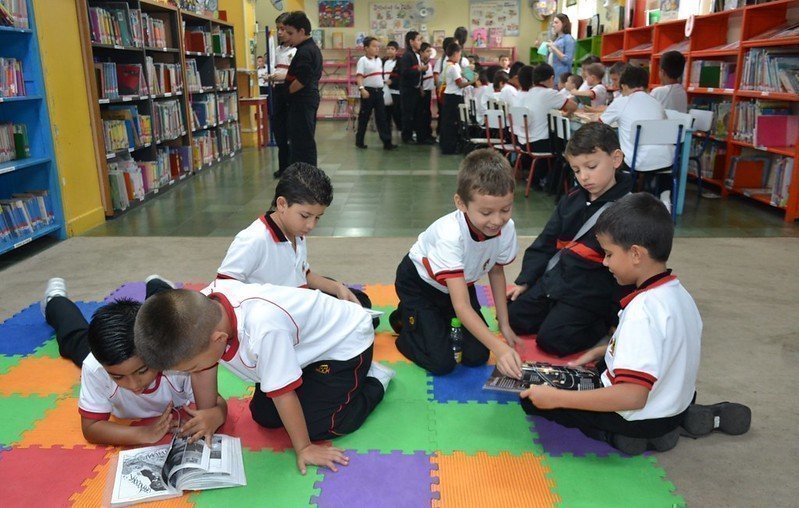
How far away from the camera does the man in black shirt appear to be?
5676 mm

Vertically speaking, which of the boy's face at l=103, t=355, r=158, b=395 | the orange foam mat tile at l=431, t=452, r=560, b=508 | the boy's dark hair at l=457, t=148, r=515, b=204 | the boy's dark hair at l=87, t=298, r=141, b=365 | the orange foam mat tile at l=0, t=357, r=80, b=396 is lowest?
the orange foam mat tile at l=431, t=452, r=560, b=508

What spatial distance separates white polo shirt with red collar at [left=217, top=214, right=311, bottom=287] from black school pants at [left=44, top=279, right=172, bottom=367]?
364mm

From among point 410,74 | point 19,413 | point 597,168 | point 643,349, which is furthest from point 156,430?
point 410,74

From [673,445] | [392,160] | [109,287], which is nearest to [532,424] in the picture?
[673,445]

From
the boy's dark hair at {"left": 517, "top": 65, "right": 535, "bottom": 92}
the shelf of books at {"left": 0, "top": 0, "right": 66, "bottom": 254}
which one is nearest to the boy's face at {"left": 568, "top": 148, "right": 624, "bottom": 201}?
the shelf of books at {"left": 0, "top": 0, "right": 66, "bottom": 254}

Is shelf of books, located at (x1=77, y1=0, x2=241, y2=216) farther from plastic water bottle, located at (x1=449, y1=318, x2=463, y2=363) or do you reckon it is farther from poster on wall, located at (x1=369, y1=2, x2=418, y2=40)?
poster on wall, located at (x1=369, y1=2, x2=418, y2=40)

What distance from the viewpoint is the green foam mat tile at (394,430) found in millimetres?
1956

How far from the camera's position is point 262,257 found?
2.33 m

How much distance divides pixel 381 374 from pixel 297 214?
660 millimetres

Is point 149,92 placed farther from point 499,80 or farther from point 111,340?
point 111,340

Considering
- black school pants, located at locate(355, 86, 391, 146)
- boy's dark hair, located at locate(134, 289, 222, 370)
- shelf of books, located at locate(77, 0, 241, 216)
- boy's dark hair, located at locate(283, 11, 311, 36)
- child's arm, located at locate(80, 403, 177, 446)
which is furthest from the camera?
black school pants, located at locate(355, 86, 391, 146)

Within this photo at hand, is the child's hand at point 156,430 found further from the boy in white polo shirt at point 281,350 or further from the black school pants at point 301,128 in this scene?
the black school pants at point 301,128

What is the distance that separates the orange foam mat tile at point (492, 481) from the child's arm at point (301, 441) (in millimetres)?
297

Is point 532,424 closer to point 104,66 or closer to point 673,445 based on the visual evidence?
point 673,445
